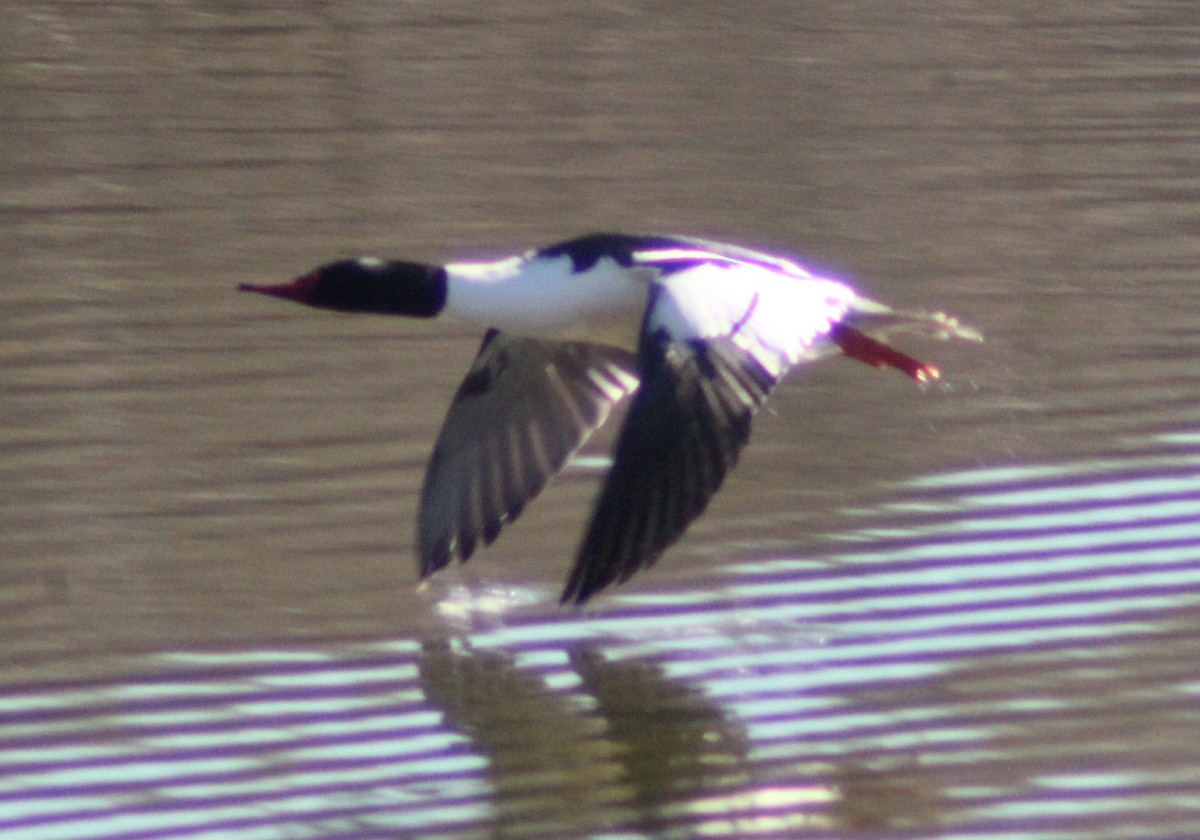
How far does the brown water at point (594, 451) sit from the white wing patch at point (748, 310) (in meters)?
0.47

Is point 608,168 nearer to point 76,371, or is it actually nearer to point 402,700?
point 76,371

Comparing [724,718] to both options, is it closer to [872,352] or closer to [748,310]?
[748,310]

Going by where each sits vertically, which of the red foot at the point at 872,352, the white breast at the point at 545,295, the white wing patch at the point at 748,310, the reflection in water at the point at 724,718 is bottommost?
the reflection in water at the point at 724,718

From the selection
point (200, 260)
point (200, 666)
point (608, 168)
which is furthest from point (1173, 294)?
point (200, 666)

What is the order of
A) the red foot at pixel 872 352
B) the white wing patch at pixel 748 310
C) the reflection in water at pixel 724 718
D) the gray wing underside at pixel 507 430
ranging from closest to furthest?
1. the reflection in water at pixel 724 718
2. the white wing patch at pixel 748 310
3. the gray wing underside at pixel 507 430
4. the red foot at pixel 872 352

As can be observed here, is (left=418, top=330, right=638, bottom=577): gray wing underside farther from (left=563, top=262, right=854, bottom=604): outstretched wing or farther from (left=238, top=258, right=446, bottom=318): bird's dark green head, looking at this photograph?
(left=563, top=262, right=854, bottom=604): outstretched wing

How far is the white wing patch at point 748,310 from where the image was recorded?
3.89 metres

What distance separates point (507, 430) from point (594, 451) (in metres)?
0.37

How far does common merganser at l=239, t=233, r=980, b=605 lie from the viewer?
12.1 ft

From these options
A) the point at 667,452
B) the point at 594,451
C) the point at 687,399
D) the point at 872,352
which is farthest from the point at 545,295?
the point at 667,452

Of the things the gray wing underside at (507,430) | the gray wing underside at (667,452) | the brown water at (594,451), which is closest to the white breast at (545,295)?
Result: the gray wing underside at (507,430)

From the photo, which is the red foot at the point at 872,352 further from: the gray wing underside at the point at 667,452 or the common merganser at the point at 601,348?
the gray wing underside at the point at 667,452

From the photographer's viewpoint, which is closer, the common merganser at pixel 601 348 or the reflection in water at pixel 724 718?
the reflection in water at pixel 724 718

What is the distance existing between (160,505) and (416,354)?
952mm
